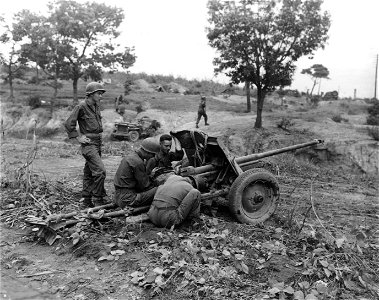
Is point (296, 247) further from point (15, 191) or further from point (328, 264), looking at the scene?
point (15, 191)

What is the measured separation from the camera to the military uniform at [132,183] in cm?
596

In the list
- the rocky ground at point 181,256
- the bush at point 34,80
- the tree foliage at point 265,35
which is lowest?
the rocky ground at point 181,256

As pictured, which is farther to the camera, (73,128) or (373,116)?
(373,116)

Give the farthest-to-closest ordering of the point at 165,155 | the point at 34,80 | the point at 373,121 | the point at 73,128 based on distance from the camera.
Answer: the point at 34,80 → the point at 373,121 → the point at 73,128 → the point at 165,155

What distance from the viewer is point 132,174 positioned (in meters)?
6.03

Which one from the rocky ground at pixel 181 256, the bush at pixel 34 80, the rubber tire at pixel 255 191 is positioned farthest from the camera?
the bush at pixel 34 80

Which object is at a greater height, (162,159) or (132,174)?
(162,159)

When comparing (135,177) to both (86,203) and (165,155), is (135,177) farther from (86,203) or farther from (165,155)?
(86,203)

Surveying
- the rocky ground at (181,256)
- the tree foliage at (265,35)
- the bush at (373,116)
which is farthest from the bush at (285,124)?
the rocky ground at (181,256)

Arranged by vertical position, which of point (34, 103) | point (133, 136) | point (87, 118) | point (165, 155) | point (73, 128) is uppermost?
point (87, 118)

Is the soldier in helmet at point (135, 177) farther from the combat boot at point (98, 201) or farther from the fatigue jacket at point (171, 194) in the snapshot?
the combat boot at point (98, 201)

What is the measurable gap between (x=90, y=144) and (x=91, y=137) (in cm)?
13

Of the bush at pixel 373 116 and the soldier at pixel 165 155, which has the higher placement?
the bush at pixel 373 116

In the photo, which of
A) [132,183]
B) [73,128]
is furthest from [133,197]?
[73,128]
